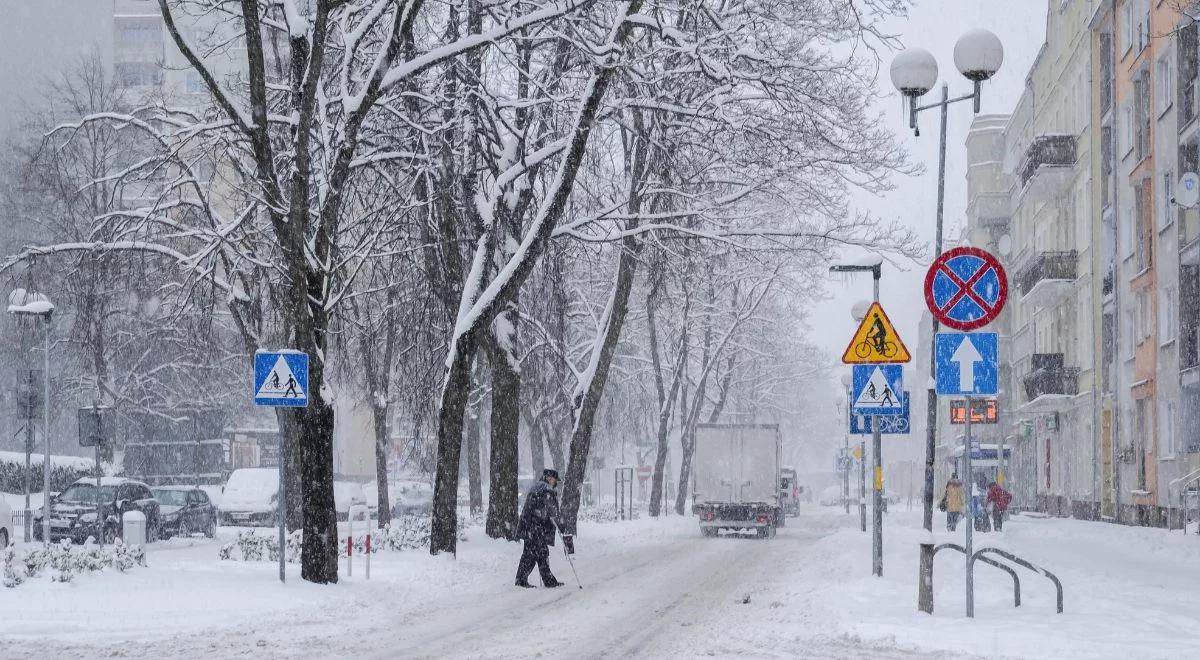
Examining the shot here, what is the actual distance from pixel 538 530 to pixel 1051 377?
37.0 meters

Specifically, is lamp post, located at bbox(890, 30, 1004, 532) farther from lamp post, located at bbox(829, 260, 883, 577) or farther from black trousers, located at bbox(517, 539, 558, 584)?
black trousers, located at bbox(517, 539, 558, 584)

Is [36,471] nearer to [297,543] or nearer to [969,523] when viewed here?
[297,543]

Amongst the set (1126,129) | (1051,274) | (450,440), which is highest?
(1126,129)

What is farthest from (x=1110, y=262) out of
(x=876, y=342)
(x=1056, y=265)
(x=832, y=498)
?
(x=832, y=498)

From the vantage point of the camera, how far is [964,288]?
14.9 meters

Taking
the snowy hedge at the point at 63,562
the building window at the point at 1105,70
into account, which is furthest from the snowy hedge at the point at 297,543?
the building window at the point at 1105,70

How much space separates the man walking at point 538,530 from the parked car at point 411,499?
37186mm

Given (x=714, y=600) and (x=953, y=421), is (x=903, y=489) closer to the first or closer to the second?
(x=953, y=421)

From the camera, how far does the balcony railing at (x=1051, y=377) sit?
53.7 metres

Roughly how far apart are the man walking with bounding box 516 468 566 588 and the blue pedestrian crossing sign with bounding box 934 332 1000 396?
7.24 meters

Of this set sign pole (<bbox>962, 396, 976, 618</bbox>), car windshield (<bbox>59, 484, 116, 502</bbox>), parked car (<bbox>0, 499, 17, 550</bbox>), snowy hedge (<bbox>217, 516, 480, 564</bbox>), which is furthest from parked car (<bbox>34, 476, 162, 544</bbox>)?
sign pole (<bbox>962, 396, 976, 618</bbox>)

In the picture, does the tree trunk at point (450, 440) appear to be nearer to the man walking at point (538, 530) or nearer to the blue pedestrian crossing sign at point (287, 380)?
the man walking at point (538, 530)

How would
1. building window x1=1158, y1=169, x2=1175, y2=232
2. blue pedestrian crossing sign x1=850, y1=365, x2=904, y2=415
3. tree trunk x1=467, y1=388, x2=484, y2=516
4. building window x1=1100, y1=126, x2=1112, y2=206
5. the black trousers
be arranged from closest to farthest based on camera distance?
blue pedestrian crossing sign x1=850, y1=365, x2=904, y2=415, the black trousers, building window x1=1158, y1=169, x2=1175, y2=232, tree trunk x1=467, y1=388, x2=484, y2=516, building window x1=1100, y1=126, x2=1112, y2=206

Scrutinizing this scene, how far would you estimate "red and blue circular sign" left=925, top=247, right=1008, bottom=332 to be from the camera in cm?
1480
